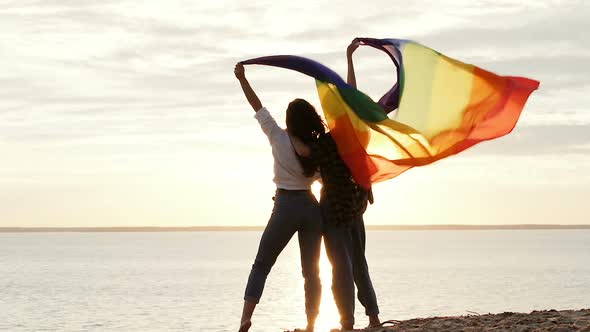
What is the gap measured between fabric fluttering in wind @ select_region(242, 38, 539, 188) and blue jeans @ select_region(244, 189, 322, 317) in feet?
2.06

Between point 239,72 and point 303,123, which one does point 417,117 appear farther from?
point 239,72

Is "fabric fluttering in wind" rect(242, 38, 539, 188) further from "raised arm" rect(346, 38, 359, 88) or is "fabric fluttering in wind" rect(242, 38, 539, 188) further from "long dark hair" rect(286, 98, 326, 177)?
"long dark hair" rect(286, 98, 326, 177)

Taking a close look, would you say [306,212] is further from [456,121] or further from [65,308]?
[65,308]

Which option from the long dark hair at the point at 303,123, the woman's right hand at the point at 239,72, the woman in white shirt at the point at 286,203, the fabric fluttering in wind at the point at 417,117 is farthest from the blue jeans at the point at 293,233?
the woman's right hand at the point at 239,72

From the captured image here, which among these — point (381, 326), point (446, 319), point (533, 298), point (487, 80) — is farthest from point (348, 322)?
point (533, 298)

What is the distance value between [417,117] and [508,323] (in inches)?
88.1

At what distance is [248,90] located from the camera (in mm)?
9664

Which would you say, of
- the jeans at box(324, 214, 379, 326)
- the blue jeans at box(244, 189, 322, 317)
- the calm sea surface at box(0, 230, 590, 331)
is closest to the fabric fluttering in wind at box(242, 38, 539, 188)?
the jeans at box(324, 214, 379, 326)

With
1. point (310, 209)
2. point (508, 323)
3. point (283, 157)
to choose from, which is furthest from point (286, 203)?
point (508, 323)

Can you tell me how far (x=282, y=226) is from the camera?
963cm

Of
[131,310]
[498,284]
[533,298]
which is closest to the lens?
[131,310]

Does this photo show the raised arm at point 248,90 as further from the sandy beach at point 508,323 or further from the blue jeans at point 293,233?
the sandy beach at point 508,323

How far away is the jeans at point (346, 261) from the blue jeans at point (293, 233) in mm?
154

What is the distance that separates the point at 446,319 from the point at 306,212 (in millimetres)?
1842
